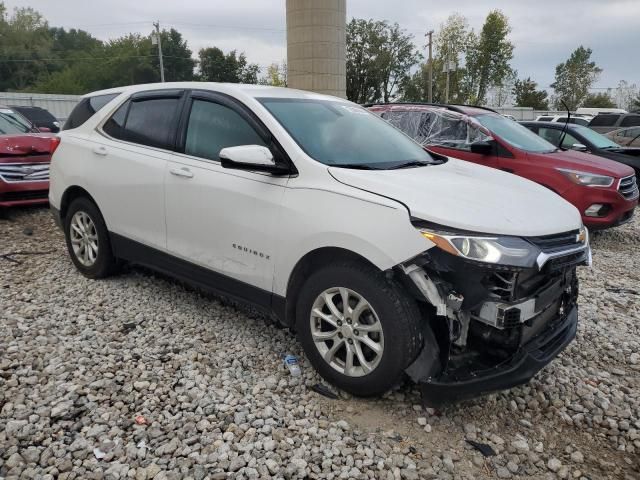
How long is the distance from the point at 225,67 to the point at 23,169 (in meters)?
62.4

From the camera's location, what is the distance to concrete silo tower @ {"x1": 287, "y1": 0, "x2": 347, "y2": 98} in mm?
17188

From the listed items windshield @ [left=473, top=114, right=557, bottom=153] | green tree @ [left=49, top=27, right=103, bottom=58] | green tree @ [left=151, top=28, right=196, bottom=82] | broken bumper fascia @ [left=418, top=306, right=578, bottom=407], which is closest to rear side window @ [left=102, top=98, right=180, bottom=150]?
broken bumper fascia @ [left=418, top=306, right=578, bottom=407]

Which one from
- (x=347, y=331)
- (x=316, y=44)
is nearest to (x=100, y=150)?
(x=347, y=331)

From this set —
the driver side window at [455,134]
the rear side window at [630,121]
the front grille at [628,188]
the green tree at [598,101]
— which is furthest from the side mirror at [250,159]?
the green tree at [598,101]

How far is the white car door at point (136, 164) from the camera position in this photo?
12.5ft

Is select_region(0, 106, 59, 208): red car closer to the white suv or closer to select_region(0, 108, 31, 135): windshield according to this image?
select_region(0, 108, 31, 135): windshield

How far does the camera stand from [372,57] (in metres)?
54.5

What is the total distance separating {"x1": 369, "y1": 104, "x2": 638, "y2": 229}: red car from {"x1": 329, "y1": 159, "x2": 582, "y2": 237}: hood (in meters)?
3.42

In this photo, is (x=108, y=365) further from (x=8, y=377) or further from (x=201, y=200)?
(x=201, y=200)

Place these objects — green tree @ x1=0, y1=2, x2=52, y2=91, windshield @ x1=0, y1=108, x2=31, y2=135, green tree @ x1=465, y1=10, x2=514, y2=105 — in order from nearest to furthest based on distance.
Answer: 1. windshield @ x1=0, y1=108, x2=31, y2=135
2. green tree @ x1=465, y1=10, x2=514, y2=105
3. green tree @ x1=0, y1=2, x2=52, y2=91

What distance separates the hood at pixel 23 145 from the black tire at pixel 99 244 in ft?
9.33

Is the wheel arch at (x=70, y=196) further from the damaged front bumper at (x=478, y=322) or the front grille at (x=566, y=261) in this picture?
the front grille at (x=566, y=261)

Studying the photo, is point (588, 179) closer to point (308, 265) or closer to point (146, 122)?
point (308, 265)

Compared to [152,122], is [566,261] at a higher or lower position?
lower
